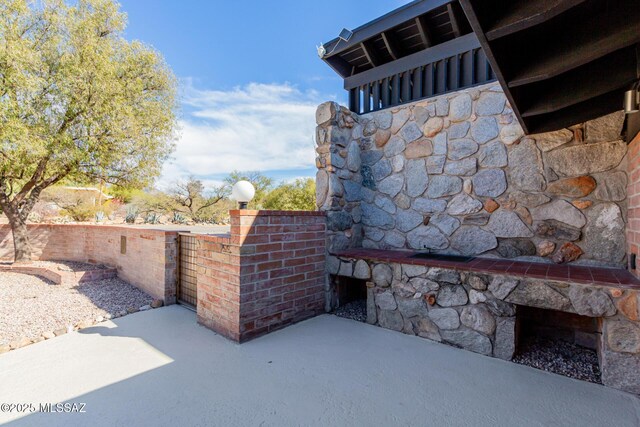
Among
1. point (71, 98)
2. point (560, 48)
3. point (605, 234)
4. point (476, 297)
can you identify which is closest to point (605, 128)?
point (605, 234)

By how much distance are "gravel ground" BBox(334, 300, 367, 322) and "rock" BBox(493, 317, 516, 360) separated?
4.96 ft

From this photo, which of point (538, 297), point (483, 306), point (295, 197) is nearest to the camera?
point (538, 297)

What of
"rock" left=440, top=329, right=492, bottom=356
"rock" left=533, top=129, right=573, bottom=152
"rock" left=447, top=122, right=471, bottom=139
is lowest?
"rock" left=440, top=329, right=492, bottom=356

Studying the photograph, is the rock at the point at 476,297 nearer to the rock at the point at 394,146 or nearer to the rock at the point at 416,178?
the rock at the point at 416,178

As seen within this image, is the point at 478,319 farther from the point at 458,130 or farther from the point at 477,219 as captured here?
the point at 458,130

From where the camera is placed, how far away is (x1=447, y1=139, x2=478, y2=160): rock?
140 inches

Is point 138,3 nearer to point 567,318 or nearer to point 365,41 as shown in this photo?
point 365,41

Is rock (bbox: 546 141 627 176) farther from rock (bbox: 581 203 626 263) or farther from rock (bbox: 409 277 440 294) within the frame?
rock (bbox: 409 277 440 294)

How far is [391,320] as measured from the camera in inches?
132

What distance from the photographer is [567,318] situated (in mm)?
2975

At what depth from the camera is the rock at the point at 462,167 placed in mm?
3563

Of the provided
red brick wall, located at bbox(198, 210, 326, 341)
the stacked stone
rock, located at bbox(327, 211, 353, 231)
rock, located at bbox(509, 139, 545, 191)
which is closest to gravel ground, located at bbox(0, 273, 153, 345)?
red brick wall, located at bbox(198, 210, 326, 341)

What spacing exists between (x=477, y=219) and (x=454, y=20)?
2.57 metres

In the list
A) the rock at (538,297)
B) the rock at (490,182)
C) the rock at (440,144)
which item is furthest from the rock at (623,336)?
the rock at (440,144)
